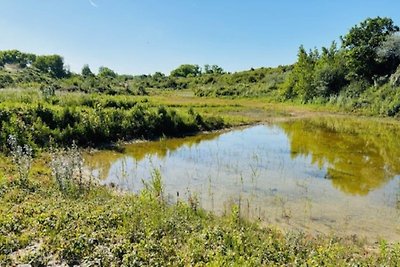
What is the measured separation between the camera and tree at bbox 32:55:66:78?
114m

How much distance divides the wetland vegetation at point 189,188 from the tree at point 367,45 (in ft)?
43.4

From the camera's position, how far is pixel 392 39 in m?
42.2

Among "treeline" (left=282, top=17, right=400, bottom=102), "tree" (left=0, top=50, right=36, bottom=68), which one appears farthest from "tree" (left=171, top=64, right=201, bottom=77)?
"treeline" (left=282, top=17, right=400, bottom=102)

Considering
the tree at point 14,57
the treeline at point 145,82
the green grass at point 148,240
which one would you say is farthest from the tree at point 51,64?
the green grass at point 148,240

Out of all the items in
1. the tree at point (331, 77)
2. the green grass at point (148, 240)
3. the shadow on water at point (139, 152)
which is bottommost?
the shadow on water at point (139, 152)

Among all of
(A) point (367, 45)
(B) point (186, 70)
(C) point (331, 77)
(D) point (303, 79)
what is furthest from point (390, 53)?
(B) point (186, 70)

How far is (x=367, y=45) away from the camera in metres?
44.4

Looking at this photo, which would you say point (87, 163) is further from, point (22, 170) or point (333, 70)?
point (333, 70)

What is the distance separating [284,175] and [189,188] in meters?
3.80

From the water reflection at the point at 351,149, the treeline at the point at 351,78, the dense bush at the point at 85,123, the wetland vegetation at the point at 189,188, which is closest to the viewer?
the wetland vegetation at the point at 189,188

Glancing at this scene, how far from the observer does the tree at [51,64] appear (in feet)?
374

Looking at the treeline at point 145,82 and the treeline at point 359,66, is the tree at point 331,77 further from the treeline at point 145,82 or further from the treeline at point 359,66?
the treeline at point 145,82

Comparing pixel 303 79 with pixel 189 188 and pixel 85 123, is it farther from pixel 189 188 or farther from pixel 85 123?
pixel 189 188

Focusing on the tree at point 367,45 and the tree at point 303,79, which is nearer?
the tree at point 367,45
